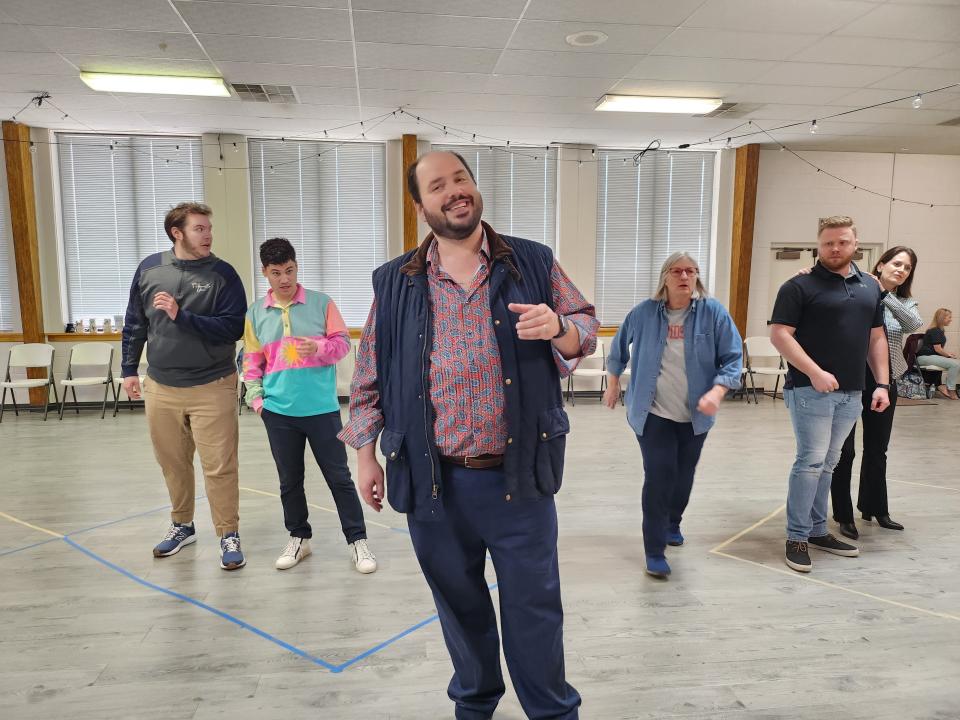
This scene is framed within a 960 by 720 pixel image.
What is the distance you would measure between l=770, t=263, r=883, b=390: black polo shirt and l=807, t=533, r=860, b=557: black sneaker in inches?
33.9

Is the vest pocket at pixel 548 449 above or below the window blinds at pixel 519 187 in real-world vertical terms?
below

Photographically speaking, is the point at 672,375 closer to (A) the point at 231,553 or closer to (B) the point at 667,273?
(B) the point at 667,273

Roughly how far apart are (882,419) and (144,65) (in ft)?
19.2

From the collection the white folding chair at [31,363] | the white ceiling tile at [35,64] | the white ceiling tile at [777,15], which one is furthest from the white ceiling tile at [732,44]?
the white folding chair at [31,363]

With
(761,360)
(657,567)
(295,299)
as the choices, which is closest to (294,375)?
(295,299)

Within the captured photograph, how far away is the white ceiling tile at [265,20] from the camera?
405cm

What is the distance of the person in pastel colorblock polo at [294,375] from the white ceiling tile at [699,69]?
361 centimetres

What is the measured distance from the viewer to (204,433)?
2990 millimetres

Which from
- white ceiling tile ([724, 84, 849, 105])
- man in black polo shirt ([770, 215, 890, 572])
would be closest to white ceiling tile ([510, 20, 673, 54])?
white ceiling tile ([724, 84, 849, 105])

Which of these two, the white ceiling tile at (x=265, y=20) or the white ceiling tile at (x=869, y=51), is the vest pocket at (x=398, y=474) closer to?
the white ceiling tile at (x=265, y=20)

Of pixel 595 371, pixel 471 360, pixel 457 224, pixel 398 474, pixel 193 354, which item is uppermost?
pixel 457 224

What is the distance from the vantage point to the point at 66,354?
24.6 feet

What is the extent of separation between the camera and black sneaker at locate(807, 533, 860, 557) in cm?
317

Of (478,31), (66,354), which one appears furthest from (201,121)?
(478,31)
